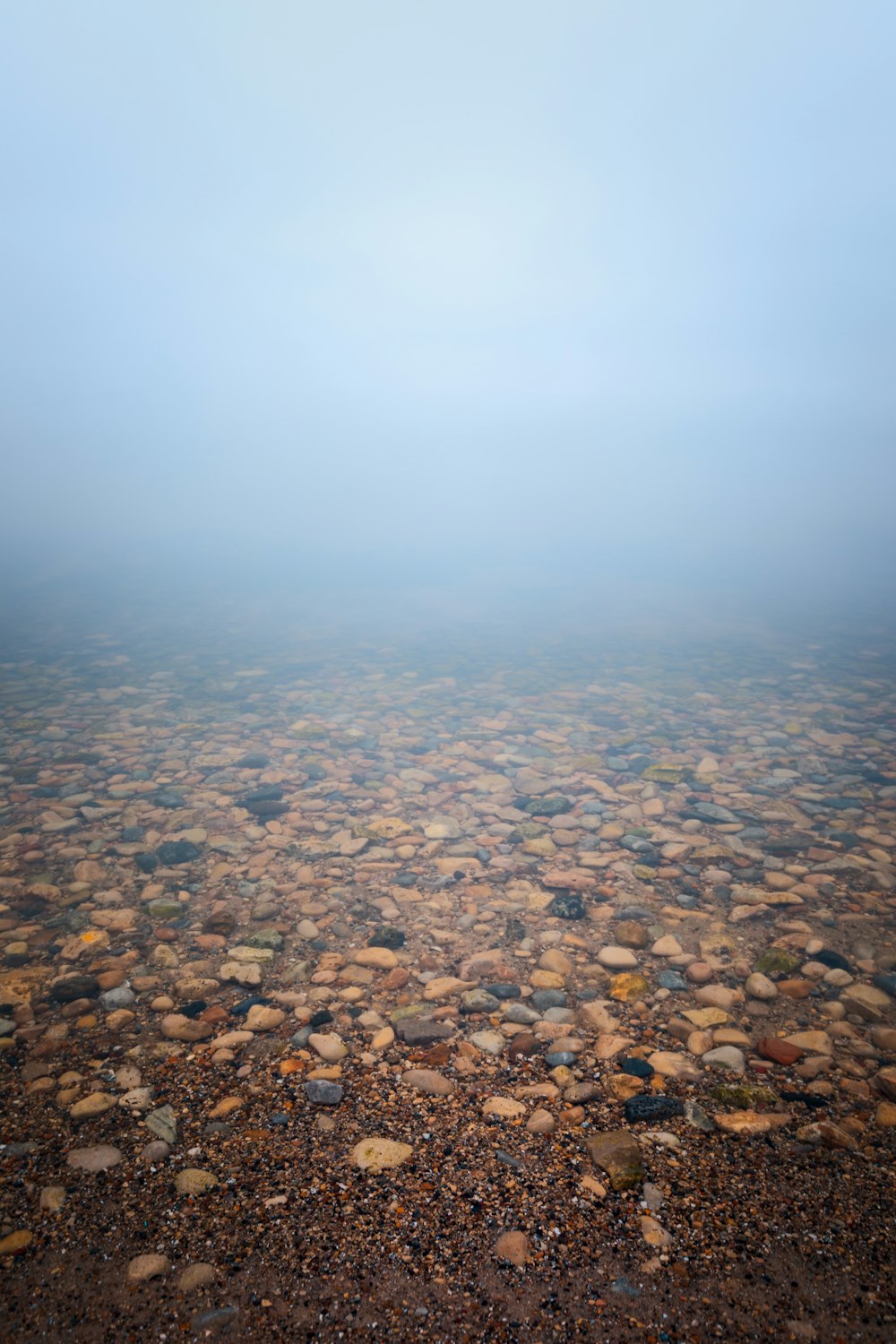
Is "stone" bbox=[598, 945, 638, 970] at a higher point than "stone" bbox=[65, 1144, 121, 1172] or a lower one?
lower

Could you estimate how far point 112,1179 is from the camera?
2461 mm

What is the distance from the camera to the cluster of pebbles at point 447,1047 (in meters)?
2.13

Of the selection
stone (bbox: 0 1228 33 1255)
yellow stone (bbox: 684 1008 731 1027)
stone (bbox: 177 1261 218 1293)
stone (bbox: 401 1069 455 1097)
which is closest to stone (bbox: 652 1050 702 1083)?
yellow stone (bbox: 684 1008 731 1027)

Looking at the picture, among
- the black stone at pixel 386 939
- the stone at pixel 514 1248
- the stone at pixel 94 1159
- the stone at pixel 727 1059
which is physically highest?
the stone at pixel 514 1248

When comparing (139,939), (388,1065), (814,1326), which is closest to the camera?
(814,1326)

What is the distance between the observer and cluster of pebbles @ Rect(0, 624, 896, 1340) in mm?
2129

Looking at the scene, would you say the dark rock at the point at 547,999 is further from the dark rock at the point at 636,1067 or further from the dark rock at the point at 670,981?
the dark rock at the point at 670,981

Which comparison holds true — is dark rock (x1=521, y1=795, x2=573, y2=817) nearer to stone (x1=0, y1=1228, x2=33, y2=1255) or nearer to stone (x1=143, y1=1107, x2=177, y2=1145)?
stone (x1=143, y1=1107, x2=177, y2=1145)

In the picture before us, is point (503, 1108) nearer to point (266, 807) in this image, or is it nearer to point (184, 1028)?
point (184, 1028)

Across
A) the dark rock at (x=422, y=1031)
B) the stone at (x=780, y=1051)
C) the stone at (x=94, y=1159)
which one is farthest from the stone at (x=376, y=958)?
the stone at (x=780, y=1051)

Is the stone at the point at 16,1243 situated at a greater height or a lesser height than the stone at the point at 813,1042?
greater

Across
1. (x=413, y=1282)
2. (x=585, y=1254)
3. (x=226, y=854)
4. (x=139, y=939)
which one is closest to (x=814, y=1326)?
(x=585, y=1254)

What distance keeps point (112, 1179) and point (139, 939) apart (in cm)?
187

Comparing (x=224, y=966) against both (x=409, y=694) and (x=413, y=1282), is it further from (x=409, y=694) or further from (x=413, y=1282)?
(x=409, y=694)
